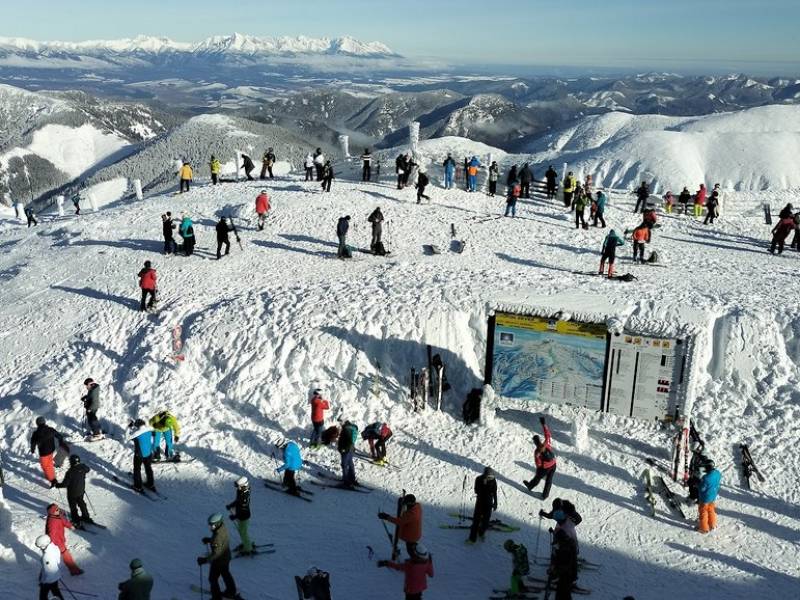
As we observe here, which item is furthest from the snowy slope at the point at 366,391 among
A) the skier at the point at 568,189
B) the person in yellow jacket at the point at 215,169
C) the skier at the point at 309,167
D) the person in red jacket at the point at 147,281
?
the person in yellow jacket at the point at 215,169

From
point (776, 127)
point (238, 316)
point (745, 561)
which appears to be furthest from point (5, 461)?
point (776, 127)

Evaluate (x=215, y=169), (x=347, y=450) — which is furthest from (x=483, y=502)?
(x=215, y=169)

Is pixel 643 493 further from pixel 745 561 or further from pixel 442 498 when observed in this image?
pixel 442 498

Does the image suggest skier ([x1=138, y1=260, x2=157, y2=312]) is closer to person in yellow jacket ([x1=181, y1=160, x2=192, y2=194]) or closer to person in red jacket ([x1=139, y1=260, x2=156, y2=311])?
person in red jacket ([x1=139, y1=260, x2=156, y2=311])

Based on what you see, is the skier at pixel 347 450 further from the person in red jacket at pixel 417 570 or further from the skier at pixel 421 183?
the skier at pixel 421 183

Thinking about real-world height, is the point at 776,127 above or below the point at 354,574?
above

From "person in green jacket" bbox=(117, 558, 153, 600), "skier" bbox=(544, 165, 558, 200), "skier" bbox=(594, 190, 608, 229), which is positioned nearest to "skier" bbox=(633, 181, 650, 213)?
"skier" bbox=(594, 190, 608, 229)
